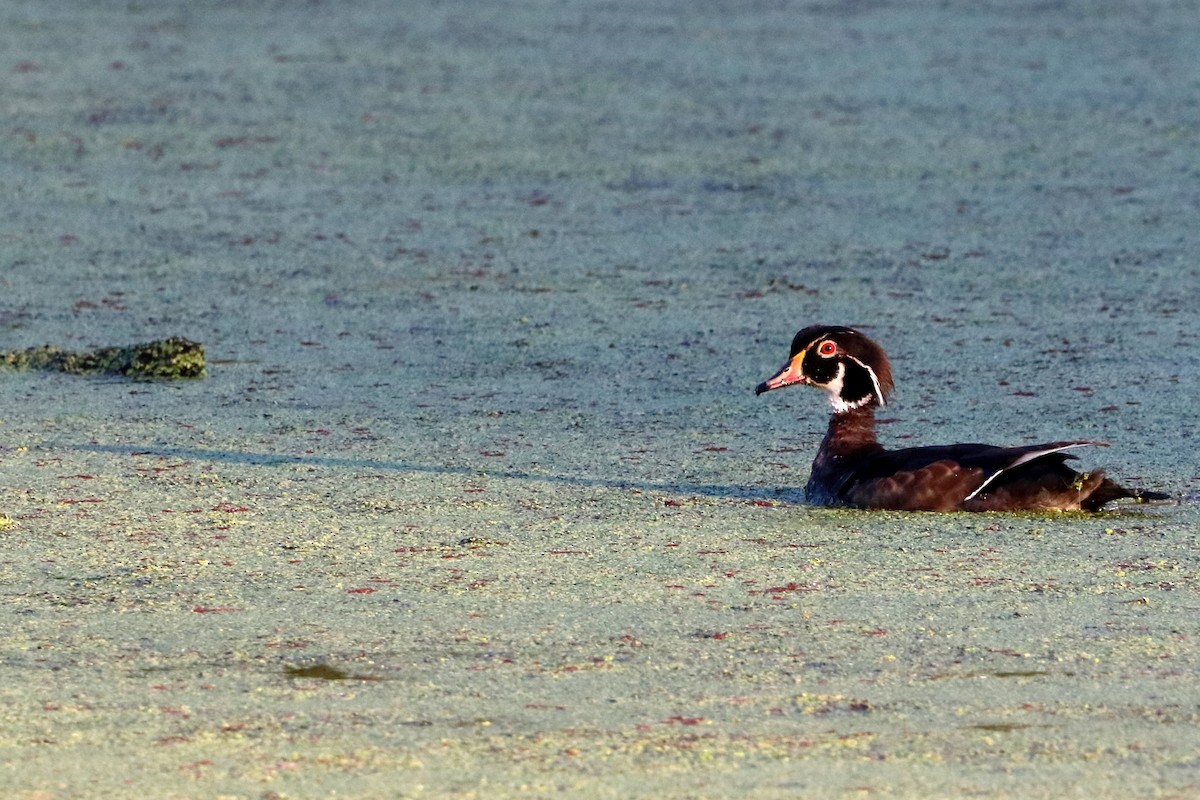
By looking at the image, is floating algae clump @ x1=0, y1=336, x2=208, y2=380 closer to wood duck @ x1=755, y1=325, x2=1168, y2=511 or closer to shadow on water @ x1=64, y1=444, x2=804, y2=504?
shadow on water @ x1=64, y1=444, x2=804, y2=504

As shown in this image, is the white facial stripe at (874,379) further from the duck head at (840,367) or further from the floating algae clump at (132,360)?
the floating algae clump at (132,360)

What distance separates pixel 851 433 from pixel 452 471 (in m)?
1.00

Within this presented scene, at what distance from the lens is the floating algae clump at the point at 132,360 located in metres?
6.46

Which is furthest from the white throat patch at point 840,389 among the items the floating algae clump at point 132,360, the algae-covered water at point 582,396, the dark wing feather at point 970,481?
the floating algae clump at point 132,360

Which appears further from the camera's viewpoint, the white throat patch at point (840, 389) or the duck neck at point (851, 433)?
the white throat patch at point (840, 389)

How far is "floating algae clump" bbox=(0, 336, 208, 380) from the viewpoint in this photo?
6.46 meters

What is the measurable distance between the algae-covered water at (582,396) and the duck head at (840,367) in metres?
0.26

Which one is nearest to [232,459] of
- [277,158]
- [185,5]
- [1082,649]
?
[1082,649]

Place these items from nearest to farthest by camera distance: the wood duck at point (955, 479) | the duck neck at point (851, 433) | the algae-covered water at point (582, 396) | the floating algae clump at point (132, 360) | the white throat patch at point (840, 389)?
the algae-covered water at point (582, 396), the wood duck at point (955, 479), the duck neck at point (851, 433), the white throat patch at point (840, 389), the floating algae clump at point (132, 360)

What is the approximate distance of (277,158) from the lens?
9.52 metres

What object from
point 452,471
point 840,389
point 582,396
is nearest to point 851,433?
point 840,389

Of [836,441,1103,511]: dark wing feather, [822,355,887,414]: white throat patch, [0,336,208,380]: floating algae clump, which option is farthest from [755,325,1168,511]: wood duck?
[0,336,208,380]: floating algae clump

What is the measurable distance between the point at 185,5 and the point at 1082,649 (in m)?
10.1

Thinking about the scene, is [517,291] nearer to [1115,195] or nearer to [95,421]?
[95,421]
